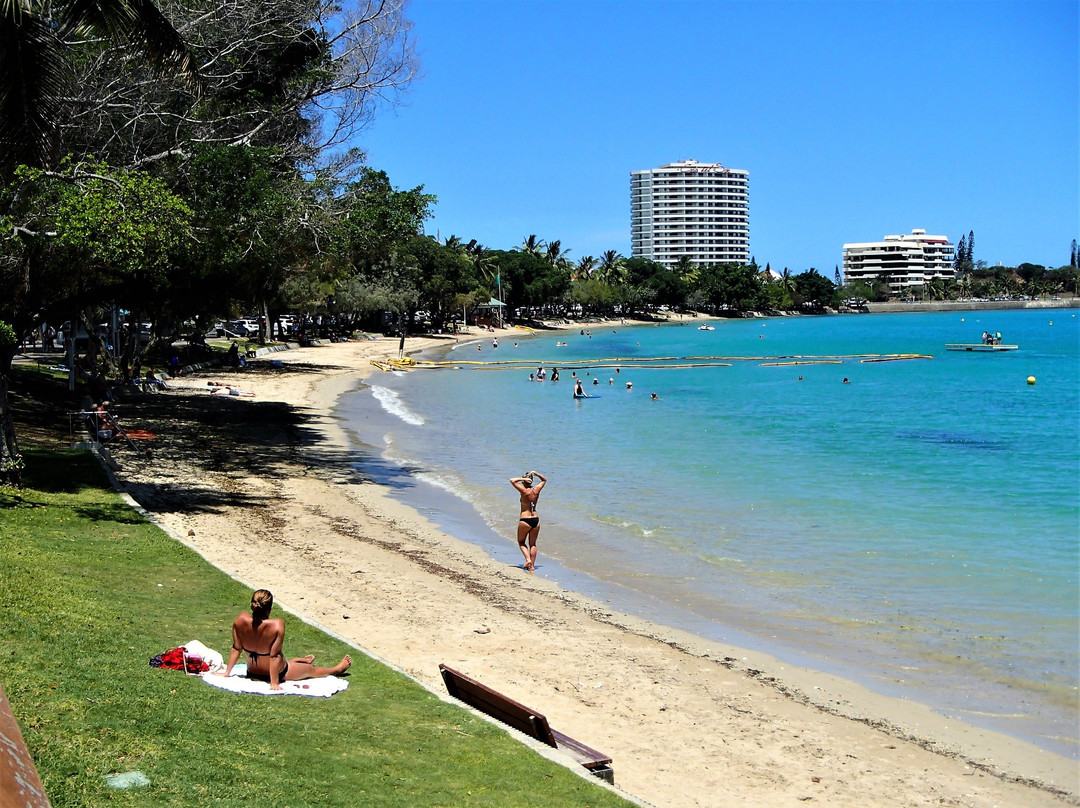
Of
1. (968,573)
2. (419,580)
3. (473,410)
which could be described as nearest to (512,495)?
(419,580)

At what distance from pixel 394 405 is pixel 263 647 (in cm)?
3566

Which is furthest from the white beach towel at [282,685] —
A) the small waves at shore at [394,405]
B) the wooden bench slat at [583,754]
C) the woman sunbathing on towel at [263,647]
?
the small waves at shore at [394,405]

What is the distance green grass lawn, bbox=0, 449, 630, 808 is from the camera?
19.7 feet

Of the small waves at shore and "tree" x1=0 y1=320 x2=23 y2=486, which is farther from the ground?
"tree" x1=0 y1=320 x2=23 y2=486

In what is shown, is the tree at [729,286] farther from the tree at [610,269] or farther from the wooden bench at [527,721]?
the wooden bench at [527,721]

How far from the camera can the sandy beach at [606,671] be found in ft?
28.4

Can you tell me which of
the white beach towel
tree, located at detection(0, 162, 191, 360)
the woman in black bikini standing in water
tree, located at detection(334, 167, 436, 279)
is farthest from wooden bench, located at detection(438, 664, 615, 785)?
tree, located at detection(334, 167, 436, 279)

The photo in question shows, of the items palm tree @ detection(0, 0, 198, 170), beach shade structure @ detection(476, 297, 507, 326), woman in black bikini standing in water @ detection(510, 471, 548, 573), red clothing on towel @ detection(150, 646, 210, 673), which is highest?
palm tree @ detection(0, 0, 198, 170)

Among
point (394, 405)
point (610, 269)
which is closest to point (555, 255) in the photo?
point (610, 269)

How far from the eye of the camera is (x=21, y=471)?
52.0 feet

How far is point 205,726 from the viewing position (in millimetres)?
6898

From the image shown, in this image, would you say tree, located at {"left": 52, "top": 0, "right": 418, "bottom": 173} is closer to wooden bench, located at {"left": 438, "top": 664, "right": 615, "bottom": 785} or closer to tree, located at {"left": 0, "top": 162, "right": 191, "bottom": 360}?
tree, located at {"left": 0, "top": 162, "right": 191, "bottom": 360}

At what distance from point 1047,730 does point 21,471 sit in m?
14.8

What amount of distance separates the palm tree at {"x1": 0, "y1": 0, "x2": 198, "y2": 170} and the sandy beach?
575 centimetres
